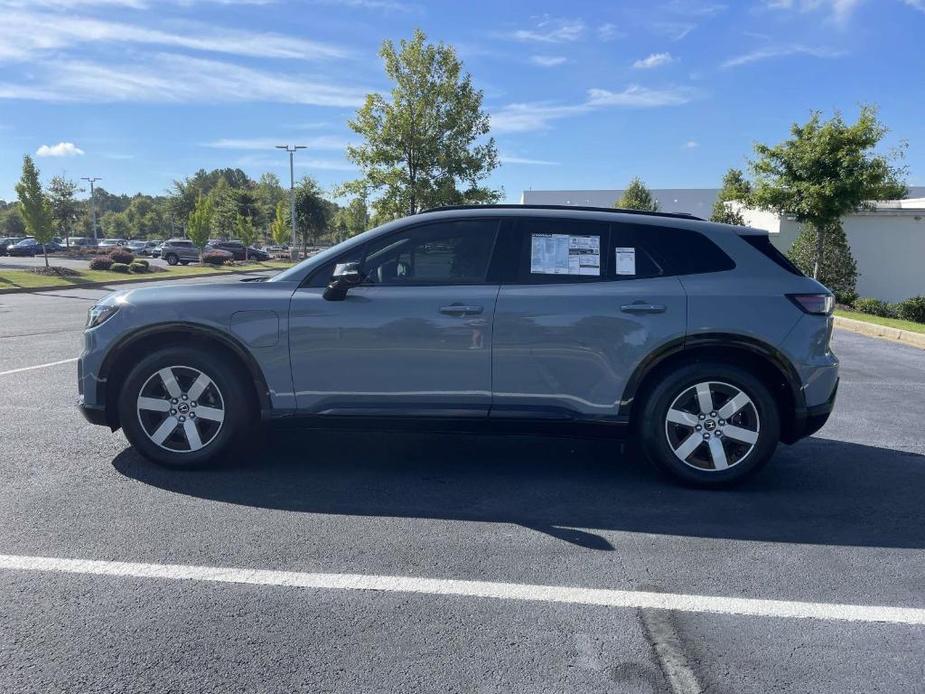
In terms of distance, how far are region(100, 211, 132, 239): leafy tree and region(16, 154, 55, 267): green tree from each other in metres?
85.8

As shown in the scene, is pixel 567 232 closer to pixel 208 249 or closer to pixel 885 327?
pixel 885 327

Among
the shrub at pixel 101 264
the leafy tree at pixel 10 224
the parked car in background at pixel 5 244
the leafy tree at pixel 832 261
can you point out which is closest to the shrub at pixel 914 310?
the leafy tree at pixel 832 261

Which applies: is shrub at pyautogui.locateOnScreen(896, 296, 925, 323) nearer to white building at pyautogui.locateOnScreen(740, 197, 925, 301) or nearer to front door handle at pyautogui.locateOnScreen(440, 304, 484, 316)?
white building at pyautogui.locateOnScreen(740, 197, 925, 301)

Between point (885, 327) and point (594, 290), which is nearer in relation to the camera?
point (594, 290)

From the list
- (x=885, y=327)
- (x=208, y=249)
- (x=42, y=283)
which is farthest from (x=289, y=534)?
(x=208, y=249)

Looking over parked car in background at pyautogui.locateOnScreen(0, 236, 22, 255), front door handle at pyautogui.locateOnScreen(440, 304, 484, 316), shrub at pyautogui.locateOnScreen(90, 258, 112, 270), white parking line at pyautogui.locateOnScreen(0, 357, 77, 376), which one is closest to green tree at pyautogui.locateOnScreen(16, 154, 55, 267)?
shrub at pyautogui.locateOnScreen(90, 258, 112, 270)

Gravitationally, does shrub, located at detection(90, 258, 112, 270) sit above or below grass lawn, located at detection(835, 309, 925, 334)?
above

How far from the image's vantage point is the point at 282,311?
15.1 ft

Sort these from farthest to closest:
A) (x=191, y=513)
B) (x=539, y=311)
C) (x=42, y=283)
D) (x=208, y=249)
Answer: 1. (x=208, y=249)
2. (x=42, y=283)
3. (x=539, y=311)
4. (x=191, y=513)

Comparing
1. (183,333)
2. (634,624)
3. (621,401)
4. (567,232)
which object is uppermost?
(567,232)

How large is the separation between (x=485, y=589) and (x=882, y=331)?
43.2ft

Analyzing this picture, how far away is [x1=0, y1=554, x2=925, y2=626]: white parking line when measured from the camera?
3.07 m

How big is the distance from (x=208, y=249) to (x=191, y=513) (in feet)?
166

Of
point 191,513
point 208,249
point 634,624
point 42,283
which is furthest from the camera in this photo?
point 208,249
